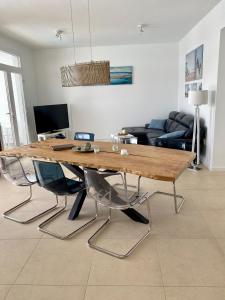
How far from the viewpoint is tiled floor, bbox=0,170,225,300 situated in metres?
1.67

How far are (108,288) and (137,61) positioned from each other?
18.6 ft

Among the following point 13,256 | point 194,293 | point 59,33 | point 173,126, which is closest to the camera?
point 194,293

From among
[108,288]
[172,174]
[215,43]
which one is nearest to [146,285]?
[108,288]

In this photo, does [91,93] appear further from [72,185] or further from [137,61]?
[72,185]

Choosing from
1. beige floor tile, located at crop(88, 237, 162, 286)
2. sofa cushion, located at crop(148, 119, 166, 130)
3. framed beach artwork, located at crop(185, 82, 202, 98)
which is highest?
framed beach artwork, located at crop(185, 82, 202, 98)

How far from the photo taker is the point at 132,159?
2363 millimetres

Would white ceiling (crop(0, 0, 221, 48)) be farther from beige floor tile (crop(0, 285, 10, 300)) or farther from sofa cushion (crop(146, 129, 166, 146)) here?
beige floor tile (crop(0, 285, 10, 300))

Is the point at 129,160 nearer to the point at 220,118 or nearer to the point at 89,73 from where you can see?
the point at 89,73

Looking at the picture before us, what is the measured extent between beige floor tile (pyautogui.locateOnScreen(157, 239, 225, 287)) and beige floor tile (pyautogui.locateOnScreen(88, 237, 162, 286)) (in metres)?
0.08

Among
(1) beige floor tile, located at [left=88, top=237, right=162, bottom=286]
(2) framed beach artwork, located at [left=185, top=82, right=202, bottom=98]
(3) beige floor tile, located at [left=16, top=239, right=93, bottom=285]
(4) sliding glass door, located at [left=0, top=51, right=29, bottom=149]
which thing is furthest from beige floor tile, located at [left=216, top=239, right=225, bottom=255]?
(4) sliding glass door, located at [left=0, top=51, right=29, bottom=149]

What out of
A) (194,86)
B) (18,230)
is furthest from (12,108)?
(194,86)

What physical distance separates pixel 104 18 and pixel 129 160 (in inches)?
113

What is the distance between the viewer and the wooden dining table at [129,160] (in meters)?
1.99

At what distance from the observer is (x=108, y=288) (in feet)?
5.57
